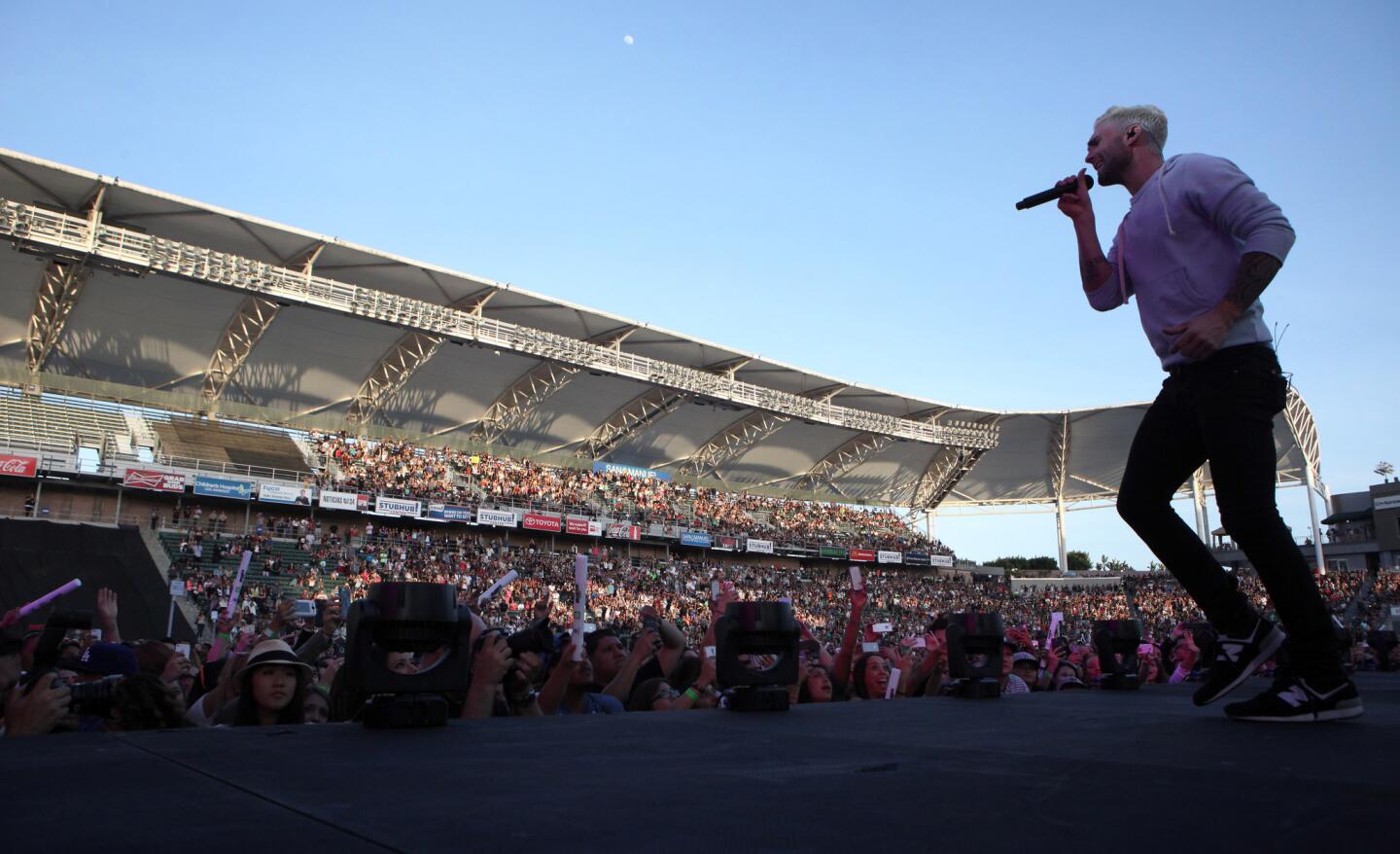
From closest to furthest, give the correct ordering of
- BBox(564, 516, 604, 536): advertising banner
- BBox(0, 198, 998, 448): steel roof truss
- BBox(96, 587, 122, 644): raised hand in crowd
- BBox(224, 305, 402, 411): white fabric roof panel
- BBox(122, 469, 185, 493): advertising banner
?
BBox(96, 587, 122, 644): raised hand in crowd < BBox(0, 198, 998, 448): steel roof truss < BBox(122, 469, 185, 493): advertising banner < BBox(224, 305, 402, 411): white fabric roof panel < BBox(564, 516, 604, 536): advertising banner

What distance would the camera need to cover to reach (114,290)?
21469 mm

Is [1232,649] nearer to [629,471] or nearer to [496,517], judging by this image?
[496,517]

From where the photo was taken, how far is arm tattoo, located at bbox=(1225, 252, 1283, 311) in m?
2.36

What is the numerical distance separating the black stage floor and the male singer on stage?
0.31 meters

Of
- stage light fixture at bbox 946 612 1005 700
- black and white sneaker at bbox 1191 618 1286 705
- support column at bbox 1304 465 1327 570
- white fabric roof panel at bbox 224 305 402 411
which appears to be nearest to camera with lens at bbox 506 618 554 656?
stage light fixture at bbox 946 612 1005 700

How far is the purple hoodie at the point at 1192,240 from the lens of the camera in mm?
2424

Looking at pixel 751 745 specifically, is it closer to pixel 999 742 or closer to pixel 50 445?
pixel 999 742

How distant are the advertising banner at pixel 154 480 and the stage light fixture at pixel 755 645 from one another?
2220cm

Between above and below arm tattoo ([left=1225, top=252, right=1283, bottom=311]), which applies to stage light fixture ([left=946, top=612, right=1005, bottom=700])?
below

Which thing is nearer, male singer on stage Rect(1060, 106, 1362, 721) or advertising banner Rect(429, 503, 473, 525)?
male singer on stage Rect(1060, 106, 1362, 721)

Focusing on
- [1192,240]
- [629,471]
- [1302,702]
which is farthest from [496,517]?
[1302,702]

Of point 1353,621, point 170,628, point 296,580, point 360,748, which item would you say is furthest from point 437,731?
point 1353,621

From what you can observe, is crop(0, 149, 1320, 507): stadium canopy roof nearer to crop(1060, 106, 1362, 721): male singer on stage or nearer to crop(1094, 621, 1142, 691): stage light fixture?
crop(1094, 621, 1142, 691): stage light fixture

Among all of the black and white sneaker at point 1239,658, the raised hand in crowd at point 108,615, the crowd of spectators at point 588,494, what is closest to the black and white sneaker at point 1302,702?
the black and white sneaker at point 1239,658
